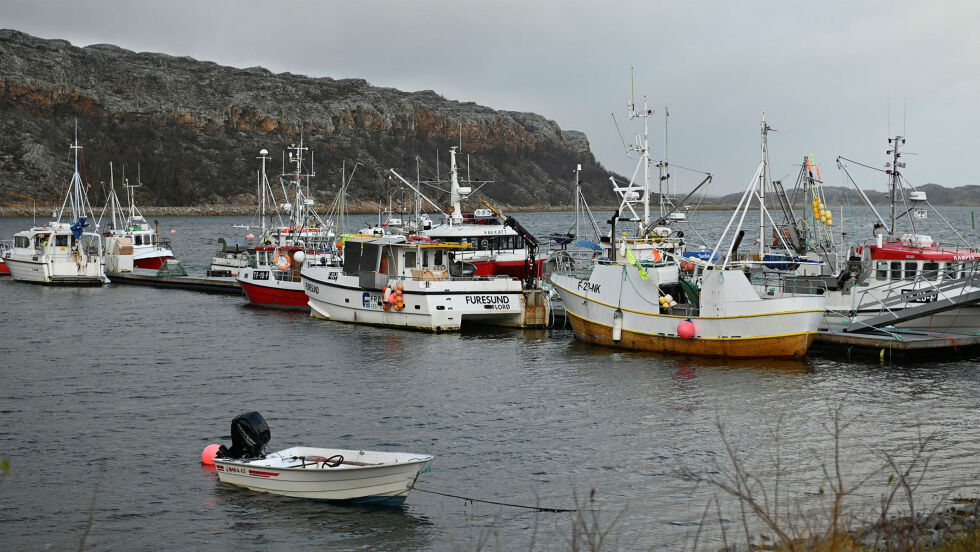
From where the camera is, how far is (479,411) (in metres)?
24.3

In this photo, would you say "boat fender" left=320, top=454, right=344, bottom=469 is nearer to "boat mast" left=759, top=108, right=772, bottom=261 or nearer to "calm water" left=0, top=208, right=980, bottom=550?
"calm water" left=0, top=208, right=980, bottom=550

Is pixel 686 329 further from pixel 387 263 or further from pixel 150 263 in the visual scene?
pixel 150 263

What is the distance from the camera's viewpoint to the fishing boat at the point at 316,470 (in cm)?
1638

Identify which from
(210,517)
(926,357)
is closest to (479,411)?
(210,517)

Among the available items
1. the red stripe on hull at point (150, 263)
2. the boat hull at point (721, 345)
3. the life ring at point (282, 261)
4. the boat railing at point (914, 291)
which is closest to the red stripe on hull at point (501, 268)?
the life ring at point (282, 261)

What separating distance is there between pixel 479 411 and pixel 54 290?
40.6 metres

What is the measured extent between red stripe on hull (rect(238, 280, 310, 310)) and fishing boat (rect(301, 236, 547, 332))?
556 centimetres

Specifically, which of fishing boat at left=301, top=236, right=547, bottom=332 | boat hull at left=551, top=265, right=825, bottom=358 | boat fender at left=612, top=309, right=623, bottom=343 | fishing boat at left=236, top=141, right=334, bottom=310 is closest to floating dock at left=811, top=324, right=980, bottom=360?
boat hull at left=551, top=265, right=825, bottom=358

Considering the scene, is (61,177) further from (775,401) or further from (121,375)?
(775,401)

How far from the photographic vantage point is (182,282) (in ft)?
188

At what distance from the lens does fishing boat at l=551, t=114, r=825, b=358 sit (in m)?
29.7

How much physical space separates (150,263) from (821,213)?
143 ft

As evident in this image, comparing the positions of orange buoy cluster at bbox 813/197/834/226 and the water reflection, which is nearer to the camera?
the water reflection

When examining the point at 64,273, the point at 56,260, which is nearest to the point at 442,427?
the point at 64,273
